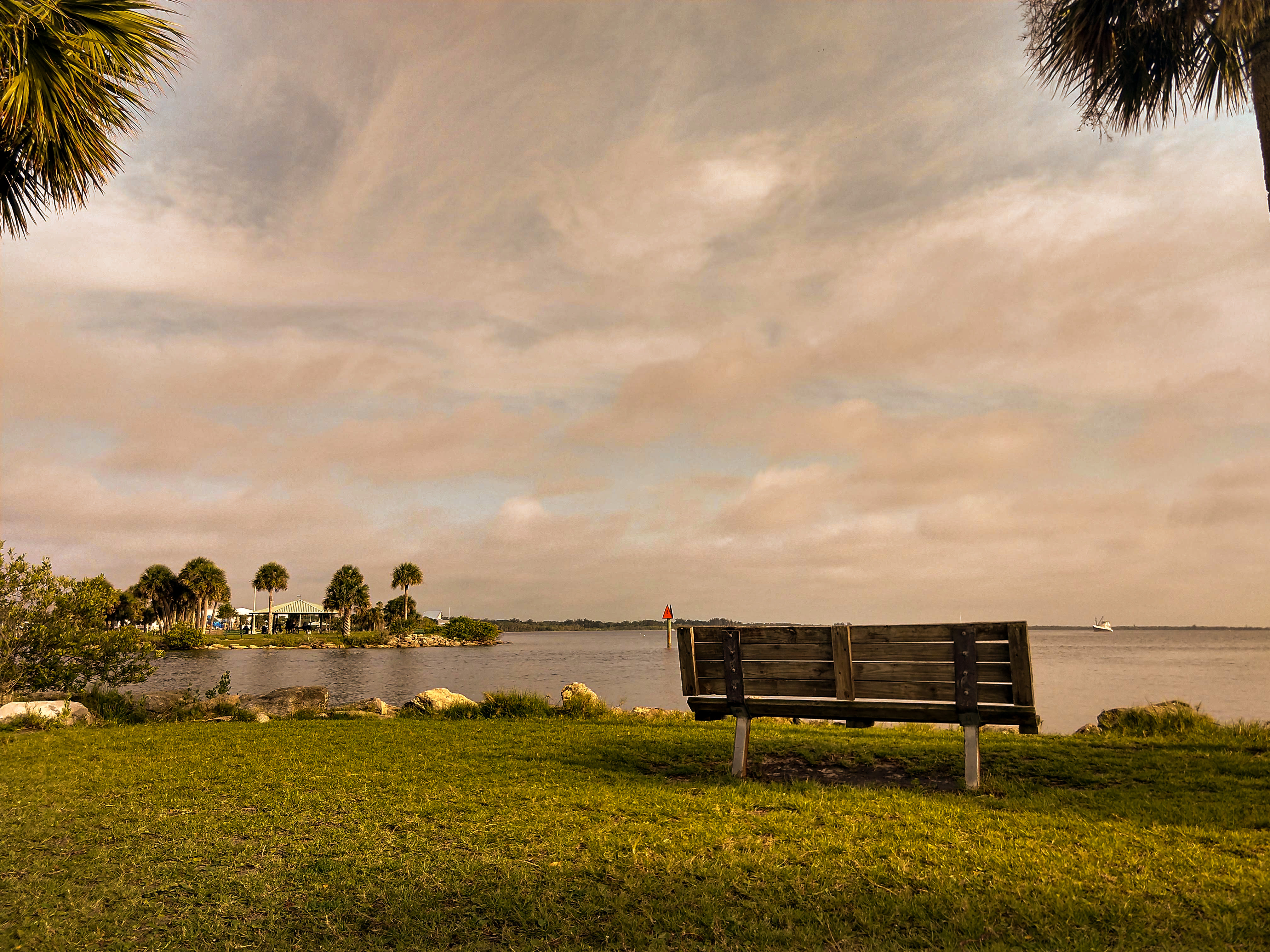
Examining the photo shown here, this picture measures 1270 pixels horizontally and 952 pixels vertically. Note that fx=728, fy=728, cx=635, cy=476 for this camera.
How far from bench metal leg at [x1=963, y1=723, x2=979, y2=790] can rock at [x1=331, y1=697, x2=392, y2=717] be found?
37.2 ft

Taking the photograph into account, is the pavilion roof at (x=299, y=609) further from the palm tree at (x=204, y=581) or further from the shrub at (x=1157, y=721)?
the shrub at (x=1157, y=721)

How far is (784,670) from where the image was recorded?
6914 mm

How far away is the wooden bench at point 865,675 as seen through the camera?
19.8 ft

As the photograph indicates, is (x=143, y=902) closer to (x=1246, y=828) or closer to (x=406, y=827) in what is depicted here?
(x=406, y=827)

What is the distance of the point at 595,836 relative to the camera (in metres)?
4.76

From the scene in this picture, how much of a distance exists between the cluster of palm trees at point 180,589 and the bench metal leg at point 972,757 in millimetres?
102029

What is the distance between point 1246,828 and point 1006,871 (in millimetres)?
2098

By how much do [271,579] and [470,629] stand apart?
33967mm

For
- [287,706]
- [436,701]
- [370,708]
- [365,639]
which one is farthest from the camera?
[365,639]

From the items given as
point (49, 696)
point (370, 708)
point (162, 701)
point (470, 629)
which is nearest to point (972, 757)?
point (370, 708)

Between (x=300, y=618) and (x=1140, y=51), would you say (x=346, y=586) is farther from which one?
(x=1140, y=51)

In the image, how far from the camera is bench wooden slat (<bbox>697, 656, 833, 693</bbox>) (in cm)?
673

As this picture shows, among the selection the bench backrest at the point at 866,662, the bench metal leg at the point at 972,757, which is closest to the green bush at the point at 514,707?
the bench backrest at the point at 866,662

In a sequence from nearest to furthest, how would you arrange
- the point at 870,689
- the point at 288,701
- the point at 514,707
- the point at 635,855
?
1. the point at 635,855
2. the point at 870,689
3. the point at 514,707
4. the point at 288,701
